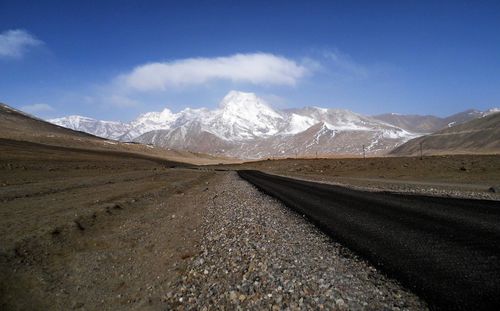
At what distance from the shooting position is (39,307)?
1011 cm

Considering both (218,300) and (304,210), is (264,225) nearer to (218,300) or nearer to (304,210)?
(304,210)

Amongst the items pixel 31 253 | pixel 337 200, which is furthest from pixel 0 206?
pixel 337 200

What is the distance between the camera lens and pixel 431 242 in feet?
40.9

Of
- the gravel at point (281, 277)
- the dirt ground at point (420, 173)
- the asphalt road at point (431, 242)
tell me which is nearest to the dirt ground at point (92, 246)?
the gravel at point (281, 277)

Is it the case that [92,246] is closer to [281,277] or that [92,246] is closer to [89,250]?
[89,250]

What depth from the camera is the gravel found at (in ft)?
28.3

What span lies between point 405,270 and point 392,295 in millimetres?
1727

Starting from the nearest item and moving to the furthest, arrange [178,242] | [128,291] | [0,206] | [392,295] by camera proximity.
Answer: [392,295]
[128,291]
[178,242]
[0,206]

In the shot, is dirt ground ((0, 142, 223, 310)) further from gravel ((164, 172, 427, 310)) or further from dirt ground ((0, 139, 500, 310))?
gravel ((164, 172, 427, 310))

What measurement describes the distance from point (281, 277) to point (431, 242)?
18.3 ft

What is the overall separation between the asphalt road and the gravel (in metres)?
0.62

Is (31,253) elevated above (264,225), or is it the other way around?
(264,225)

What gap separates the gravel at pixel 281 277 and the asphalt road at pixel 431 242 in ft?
2.03

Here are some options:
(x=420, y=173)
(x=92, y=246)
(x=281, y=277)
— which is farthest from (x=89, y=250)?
(x=420, y=173)
